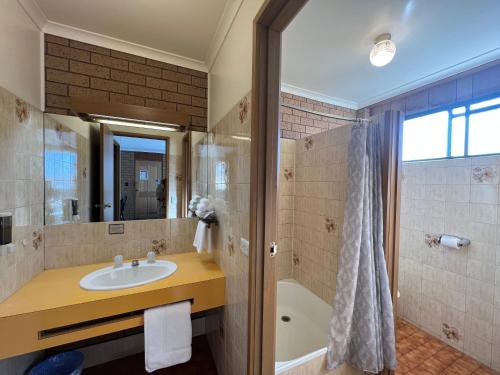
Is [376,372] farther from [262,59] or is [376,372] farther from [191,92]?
[191,92]

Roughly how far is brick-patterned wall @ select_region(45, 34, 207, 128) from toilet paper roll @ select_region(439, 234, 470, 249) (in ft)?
7.99

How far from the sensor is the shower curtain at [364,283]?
137 centimetres

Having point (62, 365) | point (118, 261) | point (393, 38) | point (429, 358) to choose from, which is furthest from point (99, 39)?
point (429, 358)

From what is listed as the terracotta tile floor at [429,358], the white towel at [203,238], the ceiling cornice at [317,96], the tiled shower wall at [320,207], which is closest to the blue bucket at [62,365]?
the white towel at [203,238]

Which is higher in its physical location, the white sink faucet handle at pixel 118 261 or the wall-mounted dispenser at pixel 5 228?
the wall-mounted dispenser at pixel 5 228

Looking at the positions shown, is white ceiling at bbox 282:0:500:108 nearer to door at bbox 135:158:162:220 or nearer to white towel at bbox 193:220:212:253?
door at bbox 135:158:162:220

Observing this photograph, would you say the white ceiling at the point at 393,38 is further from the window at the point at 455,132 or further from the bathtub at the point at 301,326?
the bathtub at the point at 301,326

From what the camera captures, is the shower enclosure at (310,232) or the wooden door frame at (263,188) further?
the shower enclosure at (310,232)

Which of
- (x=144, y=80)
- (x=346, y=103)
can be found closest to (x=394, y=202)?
(x=346, y=103)

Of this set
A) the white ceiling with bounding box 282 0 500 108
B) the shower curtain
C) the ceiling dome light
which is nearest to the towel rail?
the shower curtain

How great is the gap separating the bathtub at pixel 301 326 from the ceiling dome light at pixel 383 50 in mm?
2107

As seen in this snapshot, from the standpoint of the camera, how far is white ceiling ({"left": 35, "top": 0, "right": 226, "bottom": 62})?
49.2 inches

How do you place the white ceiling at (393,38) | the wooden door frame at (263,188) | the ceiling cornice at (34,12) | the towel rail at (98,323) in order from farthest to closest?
the white ceiling at (393,38) < the ceiling cornice at (34,12) < the towel rail at (98,323) < the wooden door frame at (263,188)

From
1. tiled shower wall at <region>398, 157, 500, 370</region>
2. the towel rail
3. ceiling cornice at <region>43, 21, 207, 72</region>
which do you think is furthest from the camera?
tiled shower wall at <region>398, 157, 500, 370</region>
